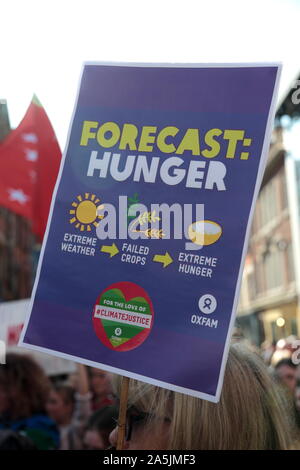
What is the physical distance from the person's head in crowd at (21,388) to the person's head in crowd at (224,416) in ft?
13.4

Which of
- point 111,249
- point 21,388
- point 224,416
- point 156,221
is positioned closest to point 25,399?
point 21,388

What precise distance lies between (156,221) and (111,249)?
191 mm

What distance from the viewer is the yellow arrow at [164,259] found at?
8.50 ft

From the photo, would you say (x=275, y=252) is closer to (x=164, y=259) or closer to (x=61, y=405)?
(x=61, y=405)

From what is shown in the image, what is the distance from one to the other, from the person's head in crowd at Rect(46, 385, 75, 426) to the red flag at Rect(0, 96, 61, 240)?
1.80 meters

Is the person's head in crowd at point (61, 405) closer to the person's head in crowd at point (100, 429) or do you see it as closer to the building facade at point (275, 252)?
the person's head in crowd at point (100, 429)

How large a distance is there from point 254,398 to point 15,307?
612 centimetres

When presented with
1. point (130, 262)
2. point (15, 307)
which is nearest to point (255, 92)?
point (130, 262)

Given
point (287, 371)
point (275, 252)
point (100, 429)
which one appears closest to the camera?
point (100, 429)

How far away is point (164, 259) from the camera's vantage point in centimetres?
260

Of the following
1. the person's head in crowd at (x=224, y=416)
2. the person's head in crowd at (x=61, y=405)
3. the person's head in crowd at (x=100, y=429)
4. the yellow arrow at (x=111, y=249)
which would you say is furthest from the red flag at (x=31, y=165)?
the person's head in crowd at (x=224, y=416)

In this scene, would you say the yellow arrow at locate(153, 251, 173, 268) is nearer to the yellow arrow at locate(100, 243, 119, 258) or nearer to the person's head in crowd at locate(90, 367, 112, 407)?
the yellow arrow at locate(100, 243, 119, 258)

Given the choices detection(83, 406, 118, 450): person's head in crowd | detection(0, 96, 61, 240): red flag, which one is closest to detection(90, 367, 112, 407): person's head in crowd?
detection(83, 406, 118, 450): person's head in crowd

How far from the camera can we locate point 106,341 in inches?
103
